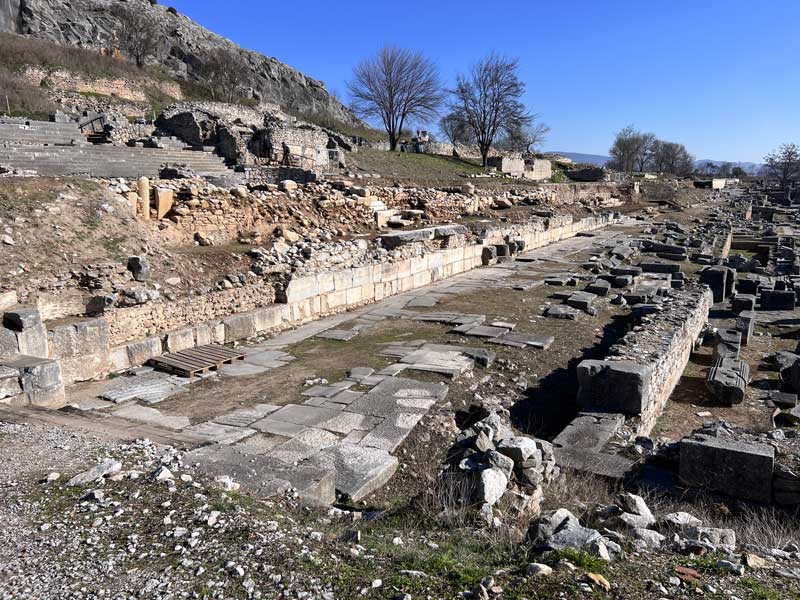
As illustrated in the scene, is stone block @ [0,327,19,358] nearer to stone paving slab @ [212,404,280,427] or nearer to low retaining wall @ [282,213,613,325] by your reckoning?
stone paving slab @ [212,404,280,427]

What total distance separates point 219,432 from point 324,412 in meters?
1.23

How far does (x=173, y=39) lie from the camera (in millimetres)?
52844

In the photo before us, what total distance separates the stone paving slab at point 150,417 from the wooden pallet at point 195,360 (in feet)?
3.81

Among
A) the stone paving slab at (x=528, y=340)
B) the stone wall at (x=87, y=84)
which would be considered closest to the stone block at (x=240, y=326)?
the stone paving slab at (x=528, y=340)

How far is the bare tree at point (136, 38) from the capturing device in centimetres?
4338

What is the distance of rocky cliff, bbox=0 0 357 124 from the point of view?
1754 inches

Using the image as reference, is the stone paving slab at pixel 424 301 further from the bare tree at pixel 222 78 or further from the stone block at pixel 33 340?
the bare tree at pixel 222 78

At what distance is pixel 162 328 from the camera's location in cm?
890

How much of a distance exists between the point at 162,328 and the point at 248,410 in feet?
9.68

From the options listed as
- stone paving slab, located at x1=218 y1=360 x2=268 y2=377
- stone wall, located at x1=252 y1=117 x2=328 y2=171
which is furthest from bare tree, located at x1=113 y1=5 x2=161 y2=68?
stone paving slab, located at x1=218 y1=360 x2=268 y2=377

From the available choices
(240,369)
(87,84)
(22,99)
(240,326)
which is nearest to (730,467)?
(240,369)

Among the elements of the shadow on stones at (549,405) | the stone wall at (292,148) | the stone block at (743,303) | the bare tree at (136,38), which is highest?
the bare tree at (136,38)

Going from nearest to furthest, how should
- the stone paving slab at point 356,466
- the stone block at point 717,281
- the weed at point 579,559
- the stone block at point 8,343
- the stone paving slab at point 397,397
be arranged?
the weed at point 579,559 < the stone paving slab at point 356,466 < the stone block at point 8,343 < the stone paving slab at point 397,397 < the stone block at point 717,281

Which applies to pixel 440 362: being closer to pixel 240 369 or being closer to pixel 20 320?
pixel 240 369
